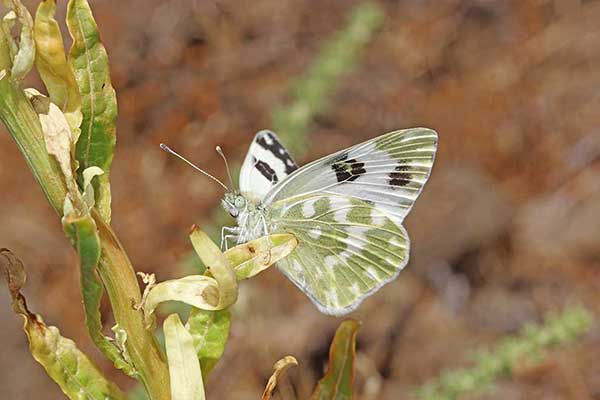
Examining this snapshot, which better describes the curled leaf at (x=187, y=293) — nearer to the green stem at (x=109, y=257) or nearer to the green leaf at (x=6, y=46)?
the green stem at (x=109, y=257)

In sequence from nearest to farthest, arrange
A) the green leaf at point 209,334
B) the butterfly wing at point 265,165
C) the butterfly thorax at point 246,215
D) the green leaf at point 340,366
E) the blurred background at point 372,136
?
the green leaf at point 209,334 → the green leaf at point 340,366 → the butterfly thorax at point 246,215 → the butterfly wing at point 265,165 → the blurred background at point 372,136

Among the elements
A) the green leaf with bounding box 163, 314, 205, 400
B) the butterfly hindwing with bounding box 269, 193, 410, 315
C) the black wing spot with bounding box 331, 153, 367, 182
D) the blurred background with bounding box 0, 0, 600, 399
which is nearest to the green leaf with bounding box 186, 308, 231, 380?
the green leaf with bounding box 163, 314, 205, 400

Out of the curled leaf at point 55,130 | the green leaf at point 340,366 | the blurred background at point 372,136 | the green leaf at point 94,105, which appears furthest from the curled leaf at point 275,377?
the blurred background at point 372,136

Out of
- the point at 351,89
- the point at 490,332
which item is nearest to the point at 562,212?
the point at 490,332

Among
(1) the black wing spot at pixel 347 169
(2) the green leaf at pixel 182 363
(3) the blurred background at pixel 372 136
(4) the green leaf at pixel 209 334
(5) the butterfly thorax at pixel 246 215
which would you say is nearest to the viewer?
(2) the green leaf at pixel 182 363

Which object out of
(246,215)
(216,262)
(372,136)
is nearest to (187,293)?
(216,262)

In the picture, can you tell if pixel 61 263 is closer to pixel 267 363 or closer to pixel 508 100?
pixel 267 363

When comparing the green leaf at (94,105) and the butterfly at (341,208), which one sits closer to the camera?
the green leaf at (94,105)

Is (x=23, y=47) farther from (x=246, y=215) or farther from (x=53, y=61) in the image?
(x=246, y=215)
